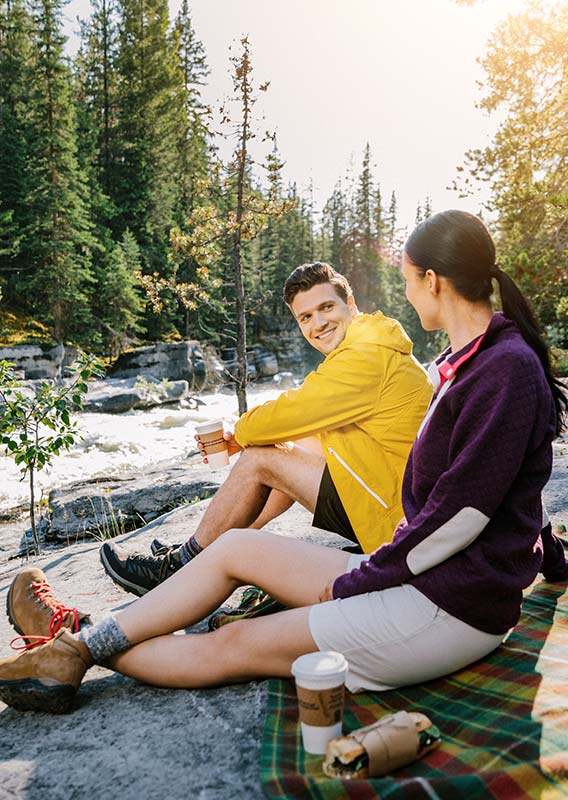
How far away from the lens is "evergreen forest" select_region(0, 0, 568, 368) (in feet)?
30.2

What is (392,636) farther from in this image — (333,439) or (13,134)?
(13,134)

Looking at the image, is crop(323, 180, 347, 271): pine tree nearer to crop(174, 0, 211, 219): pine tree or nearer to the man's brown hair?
crop(174, 0, 211, 219): pine tree

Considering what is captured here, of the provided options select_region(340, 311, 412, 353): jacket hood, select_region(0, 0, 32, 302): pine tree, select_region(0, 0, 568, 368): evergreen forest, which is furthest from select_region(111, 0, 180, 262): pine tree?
select_region(340, 311, 412, 353): jacket hood

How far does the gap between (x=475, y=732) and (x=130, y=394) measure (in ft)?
59.4

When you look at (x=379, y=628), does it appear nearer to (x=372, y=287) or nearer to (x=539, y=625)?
(x=539, y=625)

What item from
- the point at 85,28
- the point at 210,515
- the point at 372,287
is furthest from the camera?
the point at 372,287

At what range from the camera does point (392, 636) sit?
6.08 feet

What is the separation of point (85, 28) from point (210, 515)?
39.7 m

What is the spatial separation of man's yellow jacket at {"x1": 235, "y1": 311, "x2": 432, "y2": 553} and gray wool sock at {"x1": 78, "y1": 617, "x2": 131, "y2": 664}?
1.06 meters

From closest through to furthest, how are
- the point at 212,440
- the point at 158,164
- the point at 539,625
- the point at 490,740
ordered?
the point at 490,740 < the point at 539,625 < the point at 212,440 < the point at 158,164

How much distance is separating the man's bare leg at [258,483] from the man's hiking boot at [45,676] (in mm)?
955

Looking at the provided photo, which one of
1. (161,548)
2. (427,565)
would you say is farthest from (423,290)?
(161,548)

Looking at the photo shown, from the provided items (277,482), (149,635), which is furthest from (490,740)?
(277,482)

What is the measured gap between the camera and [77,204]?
A: 76.7 feet
